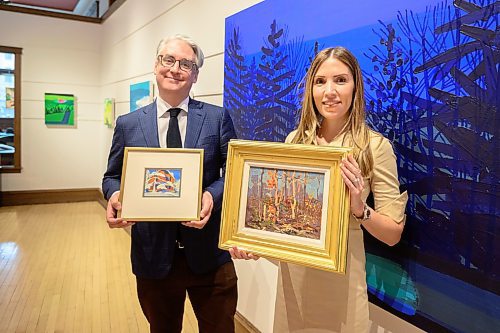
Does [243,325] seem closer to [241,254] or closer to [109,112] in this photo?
[241,254]

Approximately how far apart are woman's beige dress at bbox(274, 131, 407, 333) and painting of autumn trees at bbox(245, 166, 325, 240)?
0.15 meters

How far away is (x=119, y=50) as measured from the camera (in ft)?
21.7

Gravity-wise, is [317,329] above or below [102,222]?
above

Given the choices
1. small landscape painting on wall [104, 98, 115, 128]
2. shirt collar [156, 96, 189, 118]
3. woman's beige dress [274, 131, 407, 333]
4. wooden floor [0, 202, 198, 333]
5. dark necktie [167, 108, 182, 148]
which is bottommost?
wooden floor [0, 202, 198, 333]

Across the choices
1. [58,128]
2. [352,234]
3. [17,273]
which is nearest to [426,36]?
[352,234]

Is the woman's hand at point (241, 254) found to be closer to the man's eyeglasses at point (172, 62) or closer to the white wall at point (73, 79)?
the man's eyeglasses at point (172, 62)

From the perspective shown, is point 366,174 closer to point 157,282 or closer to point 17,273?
point 157,282

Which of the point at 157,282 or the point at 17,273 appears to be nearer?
the point at 157,282

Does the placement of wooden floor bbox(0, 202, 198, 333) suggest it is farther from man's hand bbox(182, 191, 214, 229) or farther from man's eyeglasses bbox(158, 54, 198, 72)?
man's eyeglasses bbox(158, 54, 198, 72)

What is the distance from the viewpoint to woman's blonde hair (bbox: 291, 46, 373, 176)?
1.38 metres

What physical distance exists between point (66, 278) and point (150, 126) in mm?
2944

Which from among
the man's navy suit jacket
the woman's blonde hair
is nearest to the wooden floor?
the man's navy suit jacket

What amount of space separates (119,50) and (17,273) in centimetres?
372

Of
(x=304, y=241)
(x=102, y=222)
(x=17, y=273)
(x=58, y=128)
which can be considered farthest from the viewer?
(x=58, y=128)
